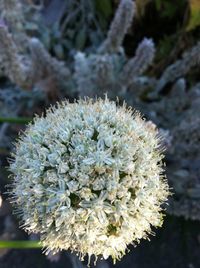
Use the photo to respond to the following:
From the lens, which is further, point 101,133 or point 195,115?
point 195,115

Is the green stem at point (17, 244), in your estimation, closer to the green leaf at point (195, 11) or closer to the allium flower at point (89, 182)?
the allium flower at point (89, 182)

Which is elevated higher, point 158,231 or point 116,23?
point 116,23

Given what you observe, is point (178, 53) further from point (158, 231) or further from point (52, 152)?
point (52, 152)

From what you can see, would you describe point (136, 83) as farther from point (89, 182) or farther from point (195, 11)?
point (89, 182)

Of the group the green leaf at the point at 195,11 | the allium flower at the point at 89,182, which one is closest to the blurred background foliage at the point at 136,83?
the green leaf at the point at 195,11

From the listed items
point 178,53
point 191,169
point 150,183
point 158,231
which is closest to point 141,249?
point 158,231

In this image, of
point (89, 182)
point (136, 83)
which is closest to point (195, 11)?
point (136, 83)

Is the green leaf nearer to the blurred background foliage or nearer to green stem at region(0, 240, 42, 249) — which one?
the blurred background foliage

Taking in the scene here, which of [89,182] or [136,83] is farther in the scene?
[136,83]
